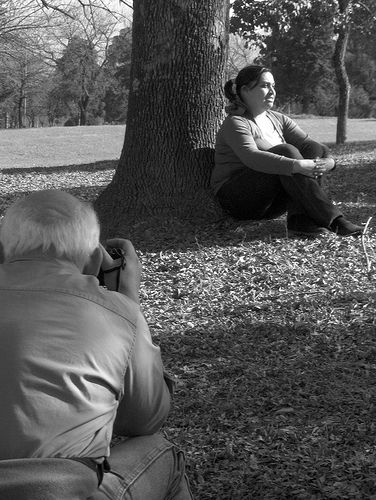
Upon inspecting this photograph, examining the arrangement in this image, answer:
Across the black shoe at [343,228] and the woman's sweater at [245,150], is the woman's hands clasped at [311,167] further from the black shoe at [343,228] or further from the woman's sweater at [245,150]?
the black shoe at [343,228]

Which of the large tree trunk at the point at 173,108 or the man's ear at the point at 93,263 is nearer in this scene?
the man's ear at the point at 93,263

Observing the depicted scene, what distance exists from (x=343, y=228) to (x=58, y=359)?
4253 mm

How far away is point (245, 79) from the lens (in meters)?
5.75

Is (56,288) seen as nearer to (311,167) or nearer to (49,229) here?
(49,229)

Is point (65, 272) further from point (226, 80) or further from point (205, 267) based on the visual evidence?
point (226, 80)

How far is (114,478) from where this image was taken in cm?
199

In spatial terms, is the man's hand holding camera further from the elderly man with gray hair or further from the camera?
the elderly man with gray hair

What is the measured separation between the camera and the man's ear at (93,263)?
6.70ft

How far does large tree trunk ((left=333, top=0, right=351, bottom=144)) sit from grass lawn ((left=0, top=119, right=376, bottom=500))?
41.7ft

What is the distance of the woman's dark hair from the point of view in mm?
5754

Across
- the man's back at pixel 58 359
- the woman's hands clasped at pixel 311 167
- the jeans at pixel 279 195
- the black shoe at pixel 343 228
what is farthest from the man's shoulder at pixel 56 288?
the black shoe at pixel 343 228

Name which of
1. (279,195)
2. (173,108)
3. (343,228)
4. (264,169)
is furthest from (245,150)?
(343,228)

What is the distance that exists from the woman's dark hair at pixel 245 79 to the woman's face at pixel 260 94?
0.03 m

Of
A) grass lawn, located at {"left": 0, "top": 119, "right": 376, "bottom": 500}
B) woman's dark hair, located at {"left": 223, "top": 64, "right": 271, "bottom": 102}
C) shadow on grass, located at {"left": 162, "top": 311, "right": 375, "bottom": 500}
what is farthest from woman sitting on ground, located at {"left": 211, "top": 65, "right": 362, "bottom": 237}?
shadow on grass, located at {"left": 162, "top": 311, "right": 375, "bottom": 500}
